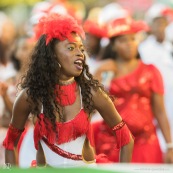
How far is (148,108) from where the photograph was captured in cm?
318

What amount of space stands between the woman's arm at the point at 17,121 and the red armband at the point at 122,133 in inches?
14.1

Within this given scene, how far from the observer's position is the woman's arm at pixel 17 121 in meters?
2.74

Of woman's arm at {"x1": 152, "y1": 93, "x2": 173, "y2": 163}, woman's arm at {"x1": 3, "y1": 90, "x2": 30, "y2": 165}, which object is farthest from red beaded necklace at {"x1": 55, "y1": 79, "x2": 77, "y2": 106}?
woman's arm at {"x1": 152, "y1": 93, "x2": 173, "y2": 163}

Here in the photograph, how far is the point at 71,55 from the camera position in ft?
8.77

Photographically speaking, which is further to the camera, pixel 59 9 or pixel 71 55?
pixel 59 9

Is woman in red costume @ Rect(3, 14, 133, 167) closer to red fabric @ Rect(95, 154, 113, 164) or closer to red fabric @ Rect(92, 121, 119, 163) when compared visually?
red fabric @ Rect(95, 154, 113, 164)

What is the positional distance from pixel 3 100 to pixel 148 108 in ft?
2.16

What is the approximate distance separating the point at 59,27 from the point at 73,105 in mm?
309

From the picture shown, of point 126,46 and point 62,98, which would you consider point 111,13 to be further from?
point 62,98

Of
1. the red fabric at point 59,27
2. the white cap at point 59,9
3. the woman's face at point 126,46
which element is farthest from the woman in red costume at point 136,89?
the red fabric at point 59,27

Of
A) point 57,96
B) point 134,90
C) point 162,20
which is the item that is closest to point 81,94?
point 57,96

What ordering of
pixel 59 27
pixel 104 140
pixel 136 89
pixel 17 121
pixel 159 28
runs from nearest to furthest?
pixel 59 27 → pixel 17 121 → pixel 104 140 → pixel 136 89 → pixel 159 28

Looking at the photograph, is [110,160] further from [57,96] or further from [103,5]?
[103,5]

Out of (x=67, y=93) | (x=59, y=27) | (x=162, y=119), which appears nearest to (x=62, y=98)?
(x=67, y=93)
